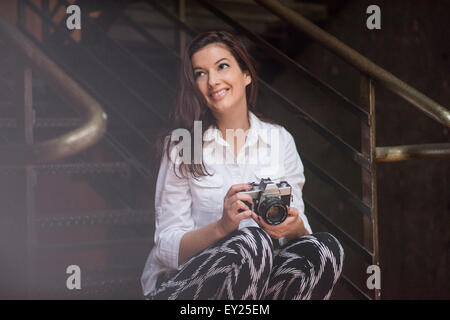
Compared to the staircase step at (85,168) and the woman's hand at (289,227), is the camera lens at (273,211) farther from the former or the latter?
the staircase step at (85,168)

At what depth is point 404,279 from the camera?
7.06ft

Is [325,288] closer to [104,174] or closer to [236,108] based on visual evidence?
[236,108]

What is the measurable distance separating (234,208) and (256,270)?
173mm

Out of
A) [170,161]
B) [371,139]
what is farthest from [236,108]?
[371,139]

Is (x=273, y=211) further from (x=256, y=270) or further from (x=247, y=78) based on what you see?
(x=247, y=78)

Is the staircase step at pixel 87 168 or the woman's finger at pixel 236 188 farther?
the staircase step at pixel 87 168

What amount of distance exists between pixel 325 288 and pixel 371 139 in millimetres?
486

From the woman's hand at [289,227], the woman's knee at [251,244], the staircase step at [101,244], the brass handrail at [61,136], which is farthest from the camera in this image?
the staircase step at [101,244]

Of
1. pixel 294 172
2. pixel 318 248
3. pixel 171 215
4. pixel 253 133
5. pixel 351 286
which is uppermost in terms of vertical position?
pixel 253 133

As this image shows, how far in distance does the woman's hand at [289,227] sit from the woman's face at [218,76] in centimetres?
35

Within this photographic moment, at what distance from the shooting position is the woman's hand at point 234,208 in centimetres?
131

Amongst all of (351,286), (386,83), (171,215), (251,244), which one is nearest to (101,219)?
(171,215)

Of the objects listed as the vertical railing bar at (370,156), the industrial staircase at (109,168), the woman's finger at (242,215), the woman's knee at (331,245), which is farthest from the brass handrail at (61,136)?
the vertical railing bar at (370,156)

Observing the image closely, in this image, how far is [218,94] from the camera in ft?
4.63
